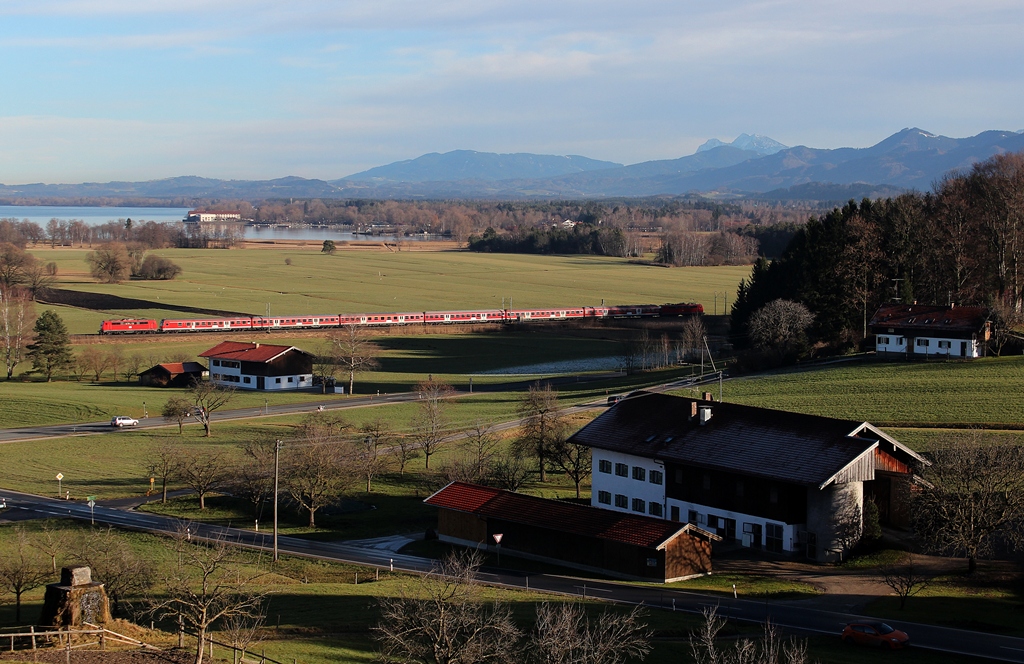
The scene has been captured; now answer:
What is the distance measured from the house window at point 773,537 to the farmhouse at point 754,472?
4 centimetres

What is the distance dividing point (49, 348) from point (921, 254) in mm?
64324

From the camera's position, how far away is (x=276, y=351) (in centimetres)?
7975

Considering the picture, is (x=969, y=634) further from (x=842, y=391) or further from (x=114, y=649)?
(x=842, y=391)

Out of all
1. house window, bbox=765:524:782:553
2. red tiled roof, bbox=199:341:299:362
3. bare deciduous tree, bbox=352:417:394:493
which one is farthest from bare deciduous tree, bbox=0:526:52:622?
red tiled roof, bbox=199:341:299:362

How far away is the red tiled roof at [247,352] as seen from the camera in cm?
7919

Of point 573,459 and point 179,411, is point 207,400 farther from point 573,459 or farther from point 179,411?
point 573,459

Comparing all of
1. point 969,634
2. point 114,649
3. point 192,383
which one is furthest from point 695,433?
point 192,383

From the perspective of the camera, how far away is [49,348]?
79.6m

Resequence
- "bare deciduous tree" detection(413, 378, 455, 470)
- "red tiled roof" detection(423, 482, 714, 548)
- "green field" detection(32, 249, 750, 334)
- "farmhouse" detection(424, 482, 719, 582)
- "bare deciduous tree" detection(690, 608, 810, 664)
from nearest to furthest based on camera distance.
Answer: "bare deciduous tree" detection(690, 608, 810, 664) → "farmhouse" detection(424, 482, 719, 582) → "red tiled roof" detection(423, 482, 714, 548) → "bare deciduous tree" detection(413, 378, 455, 470) → "green field" detection(32, 249, 750, 334)

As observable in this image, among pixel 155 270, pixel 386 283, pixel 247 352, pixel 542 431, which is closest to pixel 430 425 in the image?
pixel 542 431

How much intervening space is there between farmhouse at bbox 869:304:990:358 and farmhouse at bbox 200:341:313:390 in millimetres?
40587

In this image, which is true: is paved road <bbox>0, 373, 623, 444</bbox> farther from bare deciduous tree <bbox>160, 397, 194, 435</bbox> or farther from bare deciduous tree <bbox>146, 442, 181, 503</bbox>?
bare deciduous tree <bbox>146, 442, 181, 503</bbox>

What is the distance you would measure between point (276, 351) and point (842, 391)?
1595 inches

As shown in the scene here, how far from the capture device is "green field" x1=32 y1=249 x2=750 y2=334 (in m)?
124
